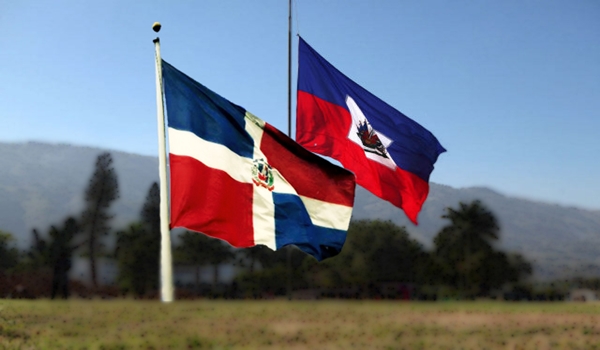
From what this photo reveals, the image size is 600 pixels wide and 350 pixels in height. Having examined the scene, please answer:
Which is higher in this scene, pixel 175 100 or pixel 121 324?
pixel 175 100

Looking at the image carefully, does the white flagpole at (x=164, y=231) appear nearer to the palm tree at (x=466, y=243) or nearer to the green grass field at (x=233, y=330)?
the green grass field at (x=233, y=330)

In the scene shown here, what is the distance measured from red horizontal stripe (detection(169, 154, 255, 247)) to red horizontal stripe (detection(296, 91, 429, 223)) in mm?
3176

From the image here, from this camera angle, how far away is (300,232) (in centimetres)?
1112

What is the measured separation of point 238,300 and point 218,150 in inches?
143

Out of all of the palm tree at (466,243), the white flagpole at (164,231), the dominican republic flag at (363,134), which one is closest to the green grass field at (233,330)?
the white flagpole at (164,231)

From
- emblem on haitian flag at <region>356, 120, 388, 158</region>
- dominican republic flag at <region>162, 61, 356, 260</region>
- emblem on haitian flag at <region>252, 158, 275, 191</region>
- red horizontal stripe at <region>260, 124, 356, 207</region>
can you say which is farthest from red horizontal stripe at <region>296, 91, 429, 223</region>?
emblem on haitian flag at <region>252, 158, 275, 191</region>

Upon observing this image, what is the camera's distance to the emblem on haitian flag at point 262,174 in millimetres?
10641

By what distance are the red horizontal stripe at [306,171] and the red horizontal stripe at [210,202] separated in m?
1.00

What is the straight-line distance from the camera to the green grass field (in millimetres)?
8156

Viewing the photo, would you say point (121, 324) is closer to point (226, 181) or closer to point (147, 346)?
point (147, 346)

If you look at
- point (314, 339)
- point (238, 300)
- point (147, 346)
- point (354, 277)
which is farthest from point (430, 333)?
point (354, 277)

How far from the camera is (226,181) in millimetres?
10094

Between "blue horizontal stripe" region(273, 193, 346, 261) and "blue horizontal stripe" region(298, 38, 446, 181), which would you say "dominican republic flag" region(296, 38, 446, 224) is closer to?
"blue horizontal stripe" region(298, 38, 446, 181)

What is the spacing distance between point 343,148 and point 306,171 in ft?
7.06
